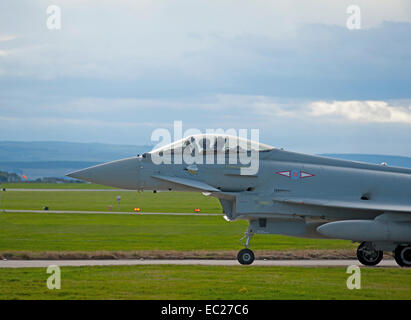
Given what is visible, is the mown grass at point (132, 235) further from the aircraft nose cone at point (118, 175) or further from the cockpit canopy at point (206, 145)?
the cockpit canopy at point (206, 145)

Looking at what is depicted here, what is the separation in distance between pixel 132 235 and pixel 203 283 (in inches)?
630

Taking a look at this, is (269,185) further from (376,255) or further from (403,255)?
(403,255)

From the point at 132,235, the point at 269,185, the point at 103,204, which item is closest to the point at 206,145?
the point at 269,185

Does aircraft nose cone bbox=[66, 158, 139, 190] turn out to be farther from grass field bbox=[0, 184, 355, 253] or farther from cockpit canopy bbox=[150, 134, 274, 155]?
grass field bbox=[0, 184, 355, 253]

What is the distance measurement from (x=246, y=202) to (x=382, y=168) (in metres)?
4.61

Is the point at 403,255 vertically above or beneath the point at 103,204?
beneath

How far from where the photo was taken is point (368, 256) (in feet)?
60.4

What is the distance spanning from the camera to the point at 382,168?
62.2 ft

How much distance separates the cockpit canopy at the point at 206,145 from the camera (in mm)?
17828

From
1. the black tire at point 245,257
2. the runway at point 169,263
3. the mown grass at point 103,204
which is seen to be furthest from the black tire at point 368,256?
the mown grass at point 103,204

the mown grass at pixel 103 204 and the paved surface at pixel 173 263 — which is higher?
the mown grass at pixel 103 204
